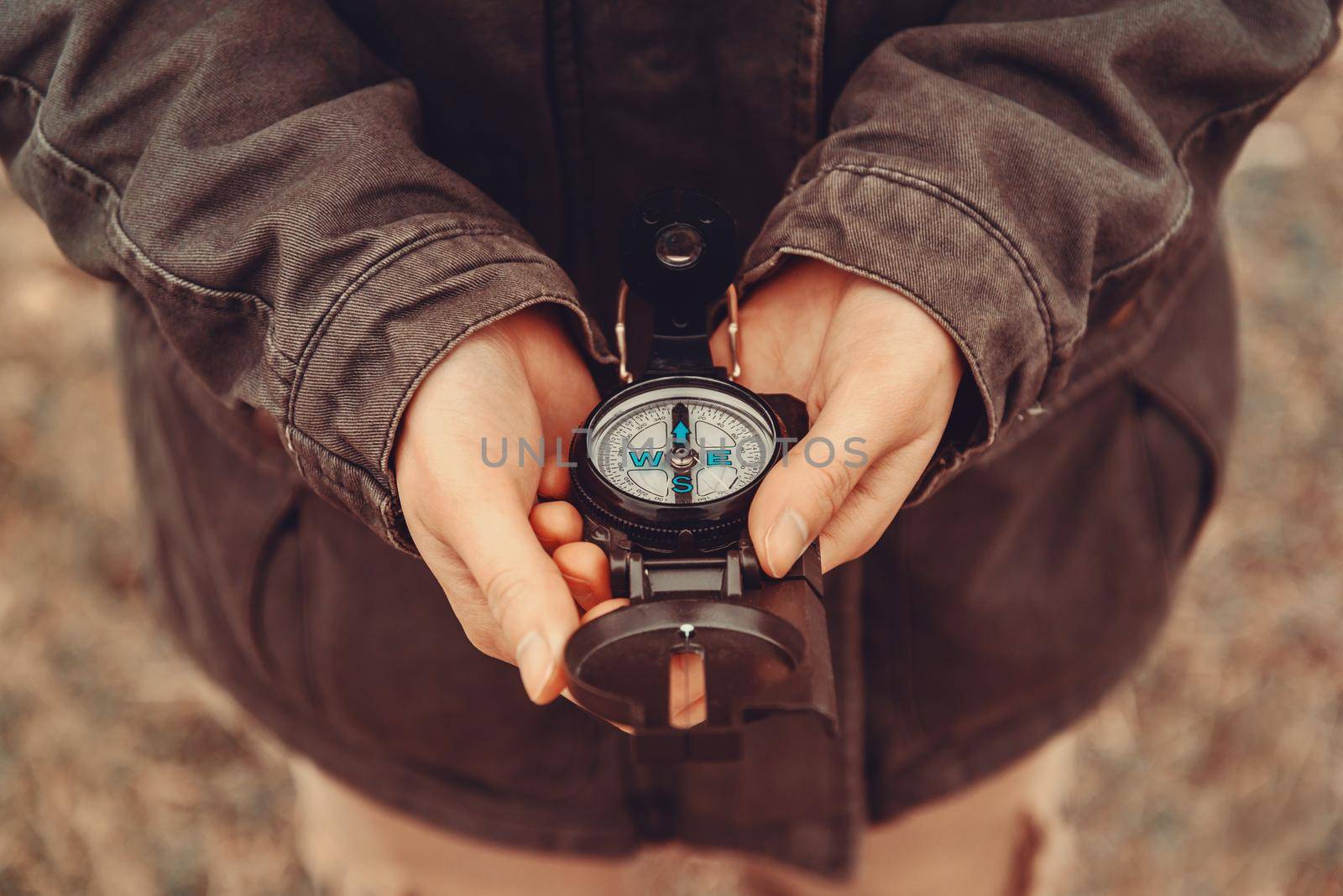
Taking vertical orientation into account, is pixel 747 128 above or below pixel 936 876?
above

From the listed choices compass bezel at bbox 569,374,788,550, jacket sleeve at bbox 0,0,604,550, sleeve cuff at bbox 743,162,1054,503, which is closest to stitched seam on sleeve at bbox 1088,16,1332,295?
sleeve cuff at bbox 743,162,1054,503

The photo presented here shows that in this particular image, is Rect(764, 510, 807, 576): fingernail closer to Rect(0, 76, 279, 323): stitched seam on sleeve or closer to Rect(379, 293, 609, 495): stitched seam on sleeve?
Rect(379, 293, 609, 495): stitched seam on sleeve

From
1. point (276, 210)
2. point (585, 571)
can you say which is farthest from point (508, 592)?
point (276, 210)

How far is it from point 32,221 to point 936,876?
2.86 m

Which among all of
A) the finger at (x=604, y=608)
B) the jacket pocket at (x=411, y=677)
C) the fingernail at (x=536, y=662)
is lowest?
the jacket pocket at (x=411, y=677)

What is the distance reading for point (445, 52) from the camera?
1141 millimetres

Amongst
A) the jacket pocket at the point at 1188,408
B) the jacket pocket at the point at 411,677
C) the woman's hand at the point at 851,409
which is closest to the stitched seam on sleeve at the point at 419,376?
the woman's hand at the point at 851,409

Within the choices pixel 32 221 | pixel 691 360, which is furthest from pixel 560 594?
pixel 32 221

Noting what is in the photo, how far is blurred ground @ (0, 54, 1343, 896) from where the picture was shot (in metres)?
2.37

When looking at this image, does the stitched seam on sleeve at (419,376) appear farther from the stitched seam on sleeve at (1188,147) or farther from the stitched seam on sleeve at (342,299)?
the stitched seam on sleeve at (1188,147)

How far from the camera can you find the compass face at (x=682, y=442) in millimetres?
1098

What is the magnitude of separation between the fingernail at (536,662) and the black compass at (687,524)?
0.06ft

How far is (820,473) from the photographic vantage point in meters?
0.92

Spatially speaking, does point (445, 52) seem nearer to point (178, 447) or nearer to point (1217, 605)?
point (178, 447)
